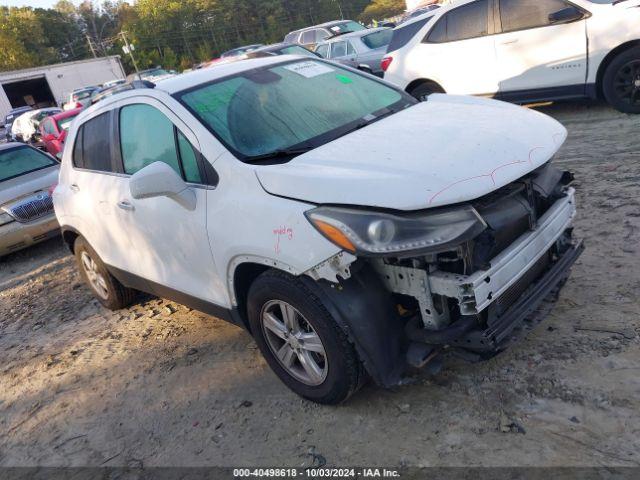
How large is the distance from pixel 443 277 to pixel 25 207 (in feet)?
22.5

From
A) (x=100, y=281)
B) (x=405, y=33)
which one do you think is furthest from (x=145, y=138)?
(x=405, y=33)

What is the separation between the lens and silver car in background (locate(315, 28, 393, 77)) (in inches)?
538

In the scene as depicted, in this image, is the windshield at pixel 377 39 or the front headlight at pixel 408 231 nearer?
the front headlight at pixel 408 231

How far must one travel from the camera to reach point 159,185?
304 cm

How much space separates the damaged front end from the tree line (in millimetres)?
61650

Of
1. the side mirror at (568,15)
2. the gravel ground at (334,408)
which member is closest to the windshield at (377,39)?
the side mirror at (568,15)

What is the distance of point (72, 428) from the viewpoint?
140 inches

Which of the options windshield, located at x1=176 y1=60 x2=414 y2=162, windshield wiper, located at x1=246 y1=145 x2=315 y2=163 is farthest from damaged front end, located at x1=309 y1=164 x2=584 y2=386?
windshield, located at x1=176 y1=60 x2=414 y2=162

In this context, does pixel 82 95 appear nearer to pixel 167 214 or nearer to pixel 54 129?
pixel 54 129

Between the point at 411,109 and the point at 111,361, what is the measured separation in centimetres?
289

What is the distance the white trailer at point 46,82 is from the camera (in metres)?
44.6

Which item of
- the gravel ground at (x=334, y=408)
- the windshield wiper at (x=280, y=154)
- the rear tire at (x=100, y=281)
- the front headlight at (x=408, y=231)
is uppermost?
the windshield wiper at (x=280, y=154)

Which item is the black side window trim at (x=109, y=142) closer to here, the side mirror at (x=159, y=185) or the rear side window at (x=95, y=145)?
the rear side window at (x=95, y=145)

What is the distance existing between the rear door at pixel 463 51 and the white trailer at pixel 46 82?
141 ft
